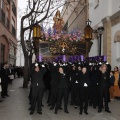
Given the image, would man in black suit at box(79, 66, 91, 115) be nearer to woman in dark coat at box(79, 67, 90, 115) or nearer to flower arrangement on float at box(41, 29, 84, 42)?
woman in dark coat at box(79, 67, 90, 115)

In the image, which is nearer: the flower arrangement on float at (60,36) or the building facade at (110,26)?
the flower arrangement on float at (60,36)

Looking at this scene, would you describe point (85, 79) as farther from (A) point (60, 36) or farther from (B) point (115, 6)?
(B) point (115, 6)

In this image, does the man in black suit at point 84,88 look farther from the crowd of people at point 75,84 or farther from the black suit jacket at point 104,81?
the black suit jacket at point 104,81

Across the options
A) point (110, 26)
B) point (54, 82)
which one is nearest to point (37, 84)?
point (54, 82)

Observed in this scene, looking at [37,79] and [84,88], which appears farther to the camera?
[84,88]

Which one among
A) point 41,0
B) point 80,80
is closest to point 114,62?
point 41,0

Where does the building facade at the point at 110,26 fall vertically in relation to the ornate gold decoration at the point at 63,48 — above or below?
above

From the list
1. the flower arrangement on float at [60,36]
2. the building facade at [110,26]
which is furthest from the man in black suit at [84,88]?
the building facade at [110,26]

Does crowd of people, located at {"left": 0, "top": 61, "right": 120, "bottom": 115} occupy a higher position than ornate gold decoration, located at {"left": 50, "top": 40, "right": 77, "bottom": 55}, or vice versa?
ornate gold decoration, located at {"left": 50, "top": 40, "right": 77, "bottom": 55}

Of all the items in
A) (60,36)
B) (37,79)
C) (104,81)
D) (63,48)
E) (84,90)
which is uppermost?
(60,36)

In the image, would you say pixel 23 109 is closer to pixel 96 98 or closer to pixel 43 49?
pixel 96 98

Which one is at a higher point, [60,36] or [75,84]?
[60,36]

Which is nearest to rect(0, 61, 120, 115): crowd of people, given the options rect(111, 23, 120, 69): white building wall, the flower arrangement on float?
the flower arrangement on float

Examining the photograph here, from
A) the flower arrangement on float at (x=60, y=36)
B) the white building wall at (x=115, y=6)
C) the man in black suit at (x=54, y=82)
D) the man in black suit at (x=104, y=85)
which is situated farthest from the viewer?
the white building wall at (x=115, y=6)
